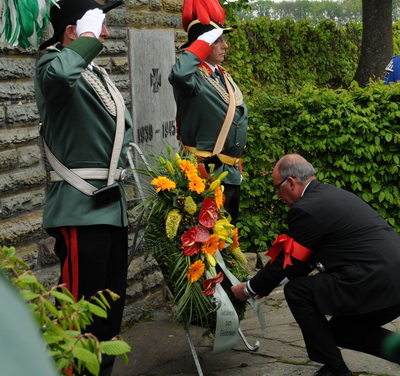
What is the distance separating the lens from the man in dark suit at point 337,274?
3598mm

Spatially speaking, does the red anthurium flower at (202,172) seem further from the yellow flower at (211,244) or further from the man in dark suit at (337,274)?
the man in dark suit at (337,274)

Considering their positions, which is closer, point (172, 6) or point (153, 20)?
point (153, 20)

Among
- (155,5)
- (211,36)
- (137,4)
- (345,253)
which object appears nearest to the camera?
(345,253)

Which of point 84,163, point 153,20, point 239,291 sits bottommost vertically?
point 239,291

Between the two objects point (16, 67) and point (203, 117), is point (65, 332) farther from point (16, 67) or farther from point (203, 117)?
point (203, 117)

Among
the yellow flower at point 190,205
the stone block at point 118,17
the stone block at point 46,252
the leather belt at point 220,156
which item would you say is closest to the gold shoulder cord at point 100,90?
the yellow flower at point 190,205

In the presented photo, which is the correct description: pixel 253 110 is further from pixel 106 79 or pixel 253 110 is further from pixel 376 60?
pixel 376 60

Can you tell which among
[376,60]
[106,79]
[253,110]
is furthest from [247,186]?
[376,60]

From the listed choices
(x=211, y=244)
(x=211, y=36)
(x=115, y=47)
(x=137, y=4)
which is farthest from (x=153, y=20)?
(x=211, y=244)

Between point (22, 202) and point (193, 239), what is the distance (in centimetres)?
96

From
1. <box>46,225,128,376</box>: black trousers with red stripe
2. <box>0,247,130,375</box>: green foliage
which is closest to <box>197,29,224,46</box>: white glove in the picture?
<box>46,225,128,376</box>: black trousers with red stripe

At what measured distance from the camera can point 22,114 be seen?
390cm

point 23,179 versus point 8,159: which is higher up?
point 8,159

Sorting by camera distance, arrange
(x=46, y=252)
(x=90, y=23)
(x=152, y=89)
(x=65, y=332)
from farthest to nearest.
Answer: (x=152, y=89)
(x=46, y=252)
(x=90, y=23)
(x=65, y=332)
